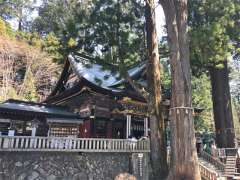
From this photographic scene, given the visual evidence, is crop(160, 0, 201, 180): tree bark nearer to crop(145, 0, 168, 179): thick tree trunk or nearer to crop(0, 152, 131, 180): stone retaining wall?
crop(145, 0, 168, 179): thick tree trunk

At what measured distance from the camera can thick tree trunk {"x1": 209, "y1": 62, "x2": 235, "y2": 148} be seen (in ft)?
52.9

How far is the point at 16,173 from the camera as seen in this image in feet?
29.8

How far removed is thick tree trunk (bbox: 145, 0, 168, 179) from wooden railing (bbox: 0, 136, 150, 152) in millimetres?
2033

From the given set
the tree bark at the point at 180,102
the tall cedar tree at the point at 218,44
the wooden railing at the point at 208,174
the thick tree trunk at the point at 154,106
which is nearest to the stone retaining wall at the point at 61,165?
the thick tree trunk at the point at 154,106

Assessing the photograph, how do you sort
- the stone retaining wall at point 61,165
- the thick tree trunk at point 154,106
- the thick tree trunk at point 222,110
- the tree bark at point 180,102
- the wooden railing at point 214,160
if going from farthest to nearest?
the thick tree trunk at point 222,110 → the wooden railing at point 214,160 → the thick tree trunk at point 154,106 → the stone retaining wall at point 61,165 → the tree bark at point 180,102

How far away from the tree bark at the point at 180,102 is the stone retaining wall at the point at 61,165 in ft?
11.5

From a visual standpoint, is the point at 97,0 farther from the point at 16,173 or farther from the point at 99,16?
the point at 16,173

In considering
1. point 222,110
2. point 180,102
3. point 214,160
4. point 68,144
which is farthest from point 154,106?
point 222,110

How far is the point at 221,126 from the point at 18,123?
12.2 meters

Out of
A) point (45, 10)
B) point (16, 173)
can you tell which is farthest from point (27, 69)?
point (16, 173)

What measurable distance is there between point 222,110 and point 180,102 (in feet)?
30.7

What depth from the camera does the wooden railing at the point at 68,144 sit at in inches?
Answer: 360

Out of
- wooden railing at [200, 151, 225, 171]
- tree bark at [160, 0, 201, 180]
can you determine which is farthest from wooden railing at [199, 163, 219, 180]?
tree bark at [160, 0, 201, 180]

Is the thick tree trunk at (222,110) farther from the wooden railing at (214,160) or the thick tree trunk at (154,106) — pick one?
the thick tree trunk at (154,106)
